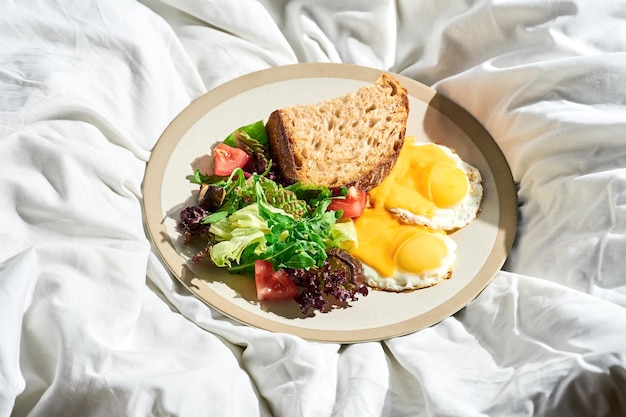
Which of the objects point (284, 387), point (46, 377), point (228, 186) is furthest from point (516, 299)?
point (46, 377)

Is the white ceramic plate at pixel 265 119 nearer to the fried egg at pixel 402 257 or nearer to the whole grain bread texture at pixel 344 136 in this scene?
the fried egg at pixel 402 257

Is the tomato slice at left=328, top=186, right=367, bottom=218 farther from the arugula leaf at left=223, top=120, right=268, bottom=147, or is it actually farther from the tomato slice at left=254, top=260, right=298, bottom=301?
the arugula leaf at left=223, top=120, right=268, bottom=147

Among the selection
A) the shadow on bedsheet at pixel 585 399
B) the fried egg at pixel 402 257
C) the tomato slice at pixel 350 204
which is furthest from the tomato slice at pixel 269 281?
the shadow on bedsheet at pixel 585 399

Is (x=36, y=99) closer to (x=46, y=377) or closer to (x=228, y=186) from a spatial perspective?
(x=228, y=186)

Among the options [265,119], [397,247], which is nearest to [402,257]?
[397,247]

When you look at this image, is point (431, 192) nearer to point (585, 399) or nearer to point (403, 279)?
point (403, 279)

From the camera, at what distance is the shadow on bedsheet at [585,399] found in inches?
Result: 138

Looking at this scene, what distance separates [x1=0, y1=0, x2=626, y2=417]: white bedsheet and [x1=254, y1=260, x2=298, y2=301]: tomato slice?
0.26m

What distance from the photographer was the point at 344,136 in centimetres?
497

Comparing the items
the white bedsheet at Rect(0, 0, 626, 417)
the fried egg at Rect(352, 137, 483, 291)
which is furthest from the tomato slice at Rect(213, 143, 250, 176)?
the fried egg at Rect(352, 137, 483, 291)

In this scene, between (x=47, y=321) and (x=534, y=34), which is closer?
(x=47, y=321)

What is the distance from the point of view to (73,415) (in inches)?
142

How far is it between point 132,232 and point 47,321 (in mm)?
776

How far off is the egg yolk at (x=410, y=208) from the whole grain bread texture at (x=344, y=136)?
0.12 metres
